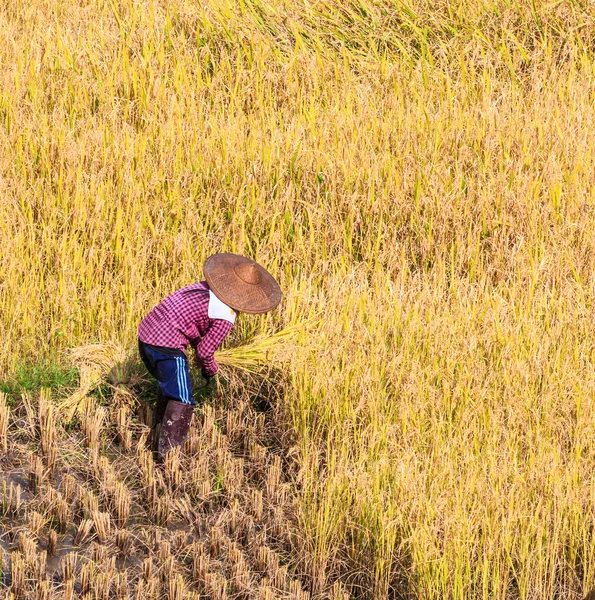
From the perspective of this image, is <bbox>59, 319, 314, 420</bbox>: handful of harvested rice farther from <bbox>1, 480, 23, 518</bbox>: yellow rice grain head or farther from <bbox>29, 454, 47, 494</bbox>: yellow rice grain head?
<bbox>1, 480, 23, 518</bbox>: yellow rice grain head

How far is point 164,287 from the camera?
432 cm

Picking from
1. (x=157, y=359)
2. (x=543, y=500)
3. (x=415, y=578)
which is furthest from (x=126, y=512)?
(x=543, y=500)

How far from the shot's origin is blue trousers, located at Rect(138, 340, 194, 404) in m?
3.68

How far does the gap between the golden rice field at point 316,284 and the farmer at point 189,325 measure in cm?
19

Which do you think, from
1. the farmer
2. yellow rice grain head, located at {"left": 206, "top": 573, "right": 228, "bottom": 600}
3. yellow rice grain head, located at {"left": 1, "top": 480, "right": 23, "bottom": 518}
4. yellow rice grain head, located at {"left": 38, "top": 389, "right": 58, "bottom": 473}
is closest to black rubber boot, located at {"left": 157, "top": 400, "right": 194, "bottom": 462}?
the farmer

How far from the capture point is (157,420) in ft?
12.7

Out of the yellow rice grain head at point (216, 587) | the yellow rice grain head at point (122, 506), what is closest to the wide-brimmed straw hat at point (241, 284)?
the yellow rice grain head at point (122, 506)

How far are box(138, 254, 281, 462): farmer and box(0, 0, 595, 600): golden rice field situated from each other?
19 centimetres

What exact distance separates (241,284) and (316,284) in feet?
2.56

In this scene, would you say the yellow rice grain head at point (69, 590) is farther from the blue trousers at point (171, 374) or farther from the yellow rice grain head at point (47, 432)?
the blue trousers at point (171, 374)

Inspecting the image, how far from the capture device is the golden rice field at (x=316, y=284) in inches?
126

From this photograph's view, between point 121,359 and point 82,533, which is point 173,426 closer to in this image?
point 121,359

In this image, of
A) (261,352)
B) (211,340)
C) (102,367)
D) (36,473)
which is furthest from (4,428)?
(261,352)

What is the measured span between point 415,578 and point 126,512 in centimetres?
103
